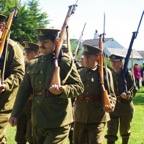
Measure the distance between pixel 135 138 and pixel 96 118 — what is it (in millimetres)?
3394

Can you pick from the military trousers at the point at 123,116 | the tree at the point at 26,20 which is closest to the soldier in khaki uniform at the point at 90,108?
the military trousers at the point at 123,116

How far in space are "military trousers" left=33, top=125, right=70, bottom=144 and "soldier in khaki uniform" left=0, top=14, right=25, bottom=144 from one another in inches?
23.8

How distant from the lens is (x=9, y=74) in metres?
5.25

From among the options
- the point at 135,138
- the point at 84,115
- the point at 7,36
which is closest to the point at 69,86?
the point at 7,36

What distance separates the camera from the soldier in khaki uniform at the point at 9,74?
509 centimetres

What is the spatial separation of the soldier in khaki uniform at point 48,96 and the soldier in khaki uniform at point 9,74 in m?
0.24

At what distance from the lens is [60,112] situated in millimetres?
4676

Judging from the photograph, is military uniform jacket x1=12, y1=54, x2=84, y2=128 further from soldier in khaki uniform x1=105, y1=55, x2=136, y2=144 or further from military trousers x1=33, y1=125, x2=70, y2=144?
soldier in khaki uniform x1=105, y1=55, x2=136, y2=144

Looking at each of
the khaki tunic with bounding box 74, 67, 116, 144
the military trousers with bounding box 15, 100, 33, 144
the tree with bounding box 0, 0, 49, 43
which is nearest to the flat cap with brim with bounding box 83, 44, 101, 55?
the khaki tunic with bounding box 74, 67, 116, 144

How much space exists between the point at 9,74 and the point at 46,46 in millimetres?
823

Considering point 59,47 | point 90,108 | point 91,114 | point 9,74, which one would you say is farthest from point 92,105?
point 59,47

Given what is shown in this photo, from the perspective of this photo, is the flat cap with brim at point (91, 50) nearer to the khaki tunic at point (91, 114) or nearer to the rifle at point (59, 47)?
the khaki tunic at point (91, 114)

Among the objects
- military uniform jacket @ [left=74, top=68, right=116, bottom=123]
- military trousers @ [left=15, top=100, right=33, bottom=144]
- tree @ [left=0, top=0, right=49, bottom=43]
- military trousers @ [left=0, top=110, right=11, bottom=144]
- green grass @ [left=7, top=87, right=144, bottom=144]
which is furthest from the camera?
tree @ [left=0, top=0, right=49, bottom=43]

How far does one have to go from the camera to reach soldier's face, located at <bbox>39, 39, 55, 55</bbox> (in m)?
4.80
